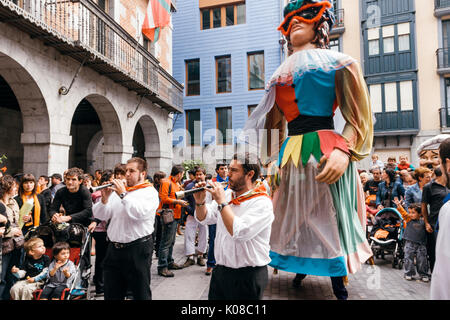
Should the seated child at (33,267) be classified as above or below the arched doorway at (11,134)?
below

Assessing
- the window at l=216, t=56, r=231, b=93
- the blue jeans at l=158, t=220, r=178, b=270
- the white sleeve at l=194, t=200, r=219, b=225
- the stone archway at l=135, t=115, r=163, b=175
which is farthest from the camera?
the window at l=216, t=56, r=231, b=93

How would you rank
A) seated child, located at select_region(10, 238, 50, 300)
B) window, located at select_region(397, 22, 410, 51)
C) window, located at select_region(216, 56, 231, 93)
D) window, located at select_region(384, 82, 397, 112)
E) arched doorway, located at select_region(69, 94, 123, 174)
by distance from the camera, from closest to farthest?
seated child, located at select_region(10, 238, 50, 300) → arched doorway, located at select_region(69, 94, 123, 174) → window, located at select_region(397, 22, 410, 51) → window, located at select_region(384, 82, 397, 112) → window, located at select_region(216, 56, 231, 93)

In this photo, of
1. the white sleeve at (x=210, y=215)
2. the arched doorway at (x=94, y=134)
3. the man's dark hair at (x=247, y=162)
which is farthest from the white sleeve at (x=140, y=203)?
the arched doorway at (x=94, y=134)

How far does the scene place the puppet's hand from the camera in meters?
2.53

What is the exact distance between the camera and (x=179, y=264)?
17.6ft

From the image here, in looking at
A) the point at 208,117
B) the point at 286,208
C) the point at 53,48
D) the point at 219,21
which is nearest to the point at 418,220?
the point at 286,208

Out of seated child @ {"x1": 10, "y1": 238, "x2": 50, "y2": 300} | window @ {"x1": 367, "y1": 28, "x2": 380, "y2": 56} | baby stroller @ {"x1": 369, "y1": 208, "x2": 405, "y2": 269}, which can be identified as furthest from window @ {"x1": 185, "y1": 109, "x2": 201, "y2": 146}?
seated child @ {"x1": 10, "y1": 238, "x2": 50, "y2": 300}

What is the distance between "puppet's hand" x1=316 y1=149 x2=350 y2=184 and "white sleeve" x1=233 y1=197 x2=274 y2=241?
2.00ft

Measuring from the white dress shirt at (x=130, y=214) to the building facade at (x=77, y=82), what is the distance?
13.9ft

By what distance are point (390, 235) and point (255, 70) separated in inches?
518

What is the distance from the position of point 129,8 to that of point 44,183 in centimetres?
726

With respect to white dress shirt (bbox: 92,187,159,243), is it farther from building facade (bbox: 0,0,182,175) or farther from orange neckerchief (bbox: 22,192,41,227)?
building facade (bbox: 0,0,182,175)

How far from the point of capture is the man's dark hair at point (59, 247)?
353cm

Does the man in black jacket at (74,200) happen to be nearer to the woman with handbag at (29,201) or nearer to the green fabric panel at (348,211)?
the woman with handbag at (29,201)
